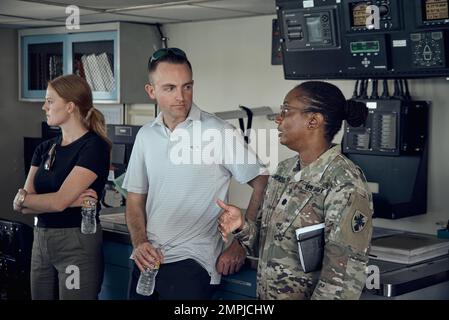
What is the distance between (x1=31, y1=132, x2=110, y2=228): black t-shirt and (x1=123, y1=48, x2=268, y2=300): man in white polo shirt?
311 millimetres

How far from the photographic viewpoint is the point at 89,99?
315 centimetres

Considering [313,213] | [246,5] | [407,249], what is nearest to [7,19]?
[246,5]

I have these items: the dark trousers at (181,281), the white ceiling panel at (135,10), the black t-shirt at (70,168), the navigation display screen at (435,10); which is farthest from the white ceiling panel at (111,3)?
the dark trousers at (181,281)

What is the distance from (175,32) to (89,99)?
1.71 metres

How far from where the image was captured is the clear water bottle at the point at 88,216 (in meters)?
3.00

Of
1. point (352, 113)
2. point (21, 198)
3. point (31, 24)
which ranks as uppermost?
point (31, 24)

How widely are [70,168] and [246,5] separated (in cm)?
132

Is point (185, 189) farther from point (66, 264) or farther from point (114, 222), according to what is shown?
point (114, 222)

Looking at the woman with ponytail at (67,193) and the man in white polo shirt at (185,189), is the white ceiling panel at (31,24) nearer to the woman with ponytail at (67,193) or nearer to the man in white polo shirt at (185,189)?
the woman with ponytail at (67,193)

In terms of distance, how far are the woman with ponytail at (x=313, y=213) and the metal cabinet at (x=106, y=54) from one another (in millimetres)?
2409

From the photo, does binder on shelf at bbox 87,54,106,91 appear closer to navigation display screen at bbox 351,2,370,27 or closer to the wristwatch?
the wristwatch

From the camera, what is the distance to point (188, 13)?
4137mm

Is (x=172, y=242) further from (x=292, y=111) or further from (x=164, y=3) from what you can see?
(x=164, y=3)

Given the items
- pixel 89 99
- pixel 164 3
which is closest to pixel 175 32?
pixel 164 3
